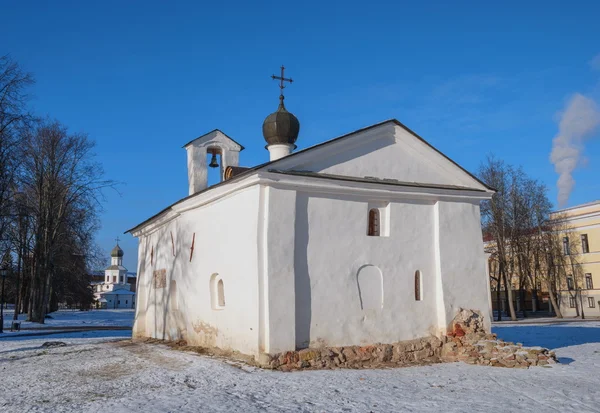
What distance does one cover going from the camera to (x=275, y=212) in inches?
438

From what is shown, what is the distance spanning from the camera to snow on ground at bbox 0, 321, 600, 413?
25.3 ft

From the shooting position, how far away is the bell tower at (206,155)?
1605 cm

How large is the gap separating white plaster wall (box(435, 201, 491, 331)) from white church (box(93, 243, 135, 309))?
7185cm

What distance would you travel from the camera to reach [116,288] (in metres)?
87.8

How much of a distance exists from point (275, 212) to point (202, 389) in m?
3.76

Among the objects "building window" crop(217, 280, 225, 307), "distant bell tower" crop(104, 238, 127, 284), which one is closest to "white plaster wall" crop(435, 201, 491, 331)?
"building window" crop(217, 280, 225, 307)

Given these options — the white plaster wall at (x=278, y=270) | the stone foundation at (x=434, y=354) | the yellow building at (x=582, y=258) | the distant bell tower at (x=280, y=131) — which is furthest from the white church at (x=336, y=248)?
the yellow building at (x=582, y=258)

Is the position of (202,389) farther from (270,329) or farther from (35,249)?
(35,249)

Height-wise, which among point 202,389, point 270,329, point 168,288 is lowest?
point 202,389

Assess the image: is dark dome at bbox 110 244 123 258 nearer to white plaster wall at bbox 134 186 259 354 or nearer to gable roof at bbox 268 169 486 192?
white plaster wall at bbox 134 186 259 354

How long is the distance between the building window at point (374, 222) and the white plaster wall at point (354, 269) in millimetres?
273

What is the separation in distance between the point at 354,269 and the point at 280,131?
5.51 meters

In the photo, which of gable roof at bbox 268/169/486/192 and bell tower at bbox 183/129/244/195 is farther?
bell tower at bbox 183/129/244/195

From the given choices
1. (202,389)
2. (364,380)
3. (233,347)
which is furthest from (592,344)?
(202,389)
